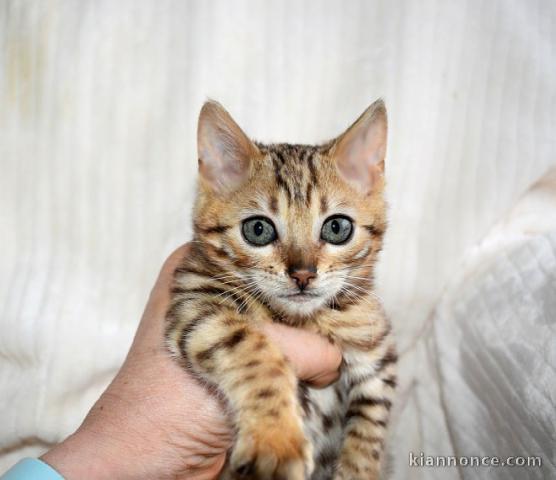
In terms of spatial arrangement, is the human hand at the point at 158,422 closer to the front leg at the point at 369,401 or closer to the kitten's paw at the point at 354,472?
the front leg at the point at 369,401

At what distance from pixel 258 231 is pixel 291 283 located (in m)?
0.13

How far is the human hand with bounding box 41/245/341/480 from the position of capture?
3.43 feet

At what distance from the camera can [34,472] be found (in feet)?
3.31

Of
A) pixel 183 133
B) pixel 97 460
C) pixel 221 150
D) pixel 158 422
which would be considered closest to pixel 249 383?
pixel 158 422

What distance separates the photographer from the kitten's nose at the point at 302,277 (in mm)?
993

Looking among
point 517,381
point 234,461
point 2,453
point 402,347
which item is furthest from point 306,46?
point 2,453

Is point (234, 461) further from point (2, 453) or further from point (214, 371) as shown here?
point (2, 453)

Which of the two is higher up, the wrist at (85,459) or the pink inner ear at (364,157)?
the pink inner ear at (364,157)

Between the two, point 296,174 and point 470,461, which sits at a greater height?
point 296,174

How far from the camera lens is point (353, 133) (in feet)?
3.71

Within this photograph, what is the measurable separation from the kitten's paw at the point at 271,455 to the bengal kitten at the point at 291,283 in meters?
0.01

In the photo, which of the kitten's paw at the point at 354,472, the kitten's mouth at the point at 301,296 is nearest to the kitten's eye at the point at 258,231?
the kitten's mouth at the point at 301,296

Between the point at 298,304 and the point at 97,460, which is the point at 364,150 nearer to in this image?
the point at 298,304

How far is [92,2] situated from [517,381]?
4.80 feet
